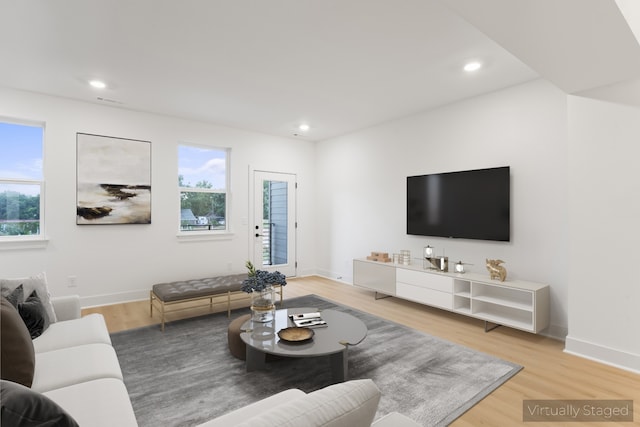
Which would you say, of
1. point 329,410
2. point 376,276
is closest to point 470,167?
point 376,276

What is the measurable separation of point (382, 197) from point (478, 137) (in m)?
1.68

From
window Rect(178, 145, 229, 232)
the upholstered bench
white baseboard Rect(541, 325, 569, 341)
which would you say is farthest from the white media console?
window Rect(178, 145, 229, 232)

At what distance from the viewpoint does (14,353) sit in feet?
4.93

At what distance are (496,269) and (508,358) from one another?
38.7 inches

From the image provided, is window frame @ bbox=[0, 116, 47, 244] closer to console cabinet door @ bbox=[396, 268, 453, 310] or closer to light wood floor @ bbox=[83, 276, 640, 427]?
light wood floor @ bbox=[83, 276, 640, 427]

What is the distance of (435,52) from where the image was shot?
9.44ft

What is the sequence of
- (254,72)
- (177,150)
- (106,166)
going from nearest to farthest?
(254,72)
(106,166)
(177,150)

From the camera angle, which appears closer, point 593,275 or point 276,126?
point 593,275

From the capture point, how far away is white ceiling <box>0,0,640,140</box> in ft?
6.28

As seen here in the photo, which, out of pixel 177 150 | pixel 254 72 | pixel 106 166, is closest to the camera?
pixel 254 72

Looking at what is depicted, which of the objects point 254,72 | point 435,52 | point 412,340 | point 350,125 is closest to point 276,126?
point 350,125

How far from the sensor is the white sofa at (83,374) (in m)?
1.38

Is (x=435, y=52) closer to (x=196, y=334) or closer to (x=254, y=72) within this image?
(x=254, y=72)

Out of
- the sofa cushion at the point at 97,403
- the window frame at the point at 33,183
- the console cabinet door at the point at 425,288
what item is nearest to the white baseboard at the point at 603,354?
the console cabinet door at the point at 425,288
